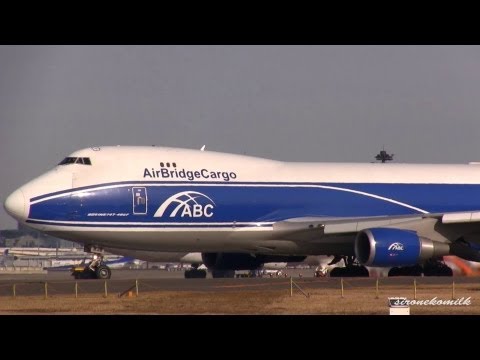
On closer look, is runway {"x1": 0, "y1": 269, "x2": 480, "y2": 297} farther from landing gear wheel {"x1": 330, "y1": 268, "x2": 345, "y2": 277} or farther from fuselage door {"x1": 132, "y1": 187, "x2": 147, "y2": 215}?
landing gear wheel {"x1": 330, "y1": 268, "x2": 345, "y2": 277}

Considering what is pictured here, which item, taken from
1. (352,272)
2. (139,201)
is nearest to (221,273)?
(352,272)

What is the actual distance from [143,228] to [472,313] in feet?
55.2

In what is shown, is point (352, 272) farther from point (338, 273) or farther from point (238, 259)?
point (238, 259)

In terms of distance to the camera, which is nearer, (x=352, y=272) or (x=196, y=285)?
(x=196, y=285)

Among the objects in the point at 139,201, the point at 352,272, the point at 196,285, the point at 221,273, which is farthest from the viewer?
the point at 221,273

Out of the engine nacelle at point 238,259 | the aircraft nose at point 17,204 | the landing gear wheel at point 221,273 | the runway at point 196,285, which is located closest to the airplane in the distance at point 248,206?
the aircraft nose at point 17,204

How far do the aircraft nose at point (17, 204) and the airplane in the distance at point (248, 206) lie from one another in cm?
4

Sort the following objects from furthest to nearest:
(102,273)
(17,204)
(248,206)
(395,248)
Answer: (102,273) < (248,206) < (395,248) < (17,204)

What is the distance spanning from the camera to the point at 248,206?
1703 inches

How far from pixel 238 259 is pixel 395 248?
10930 mm

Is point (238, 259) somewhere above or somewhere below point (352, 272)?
above

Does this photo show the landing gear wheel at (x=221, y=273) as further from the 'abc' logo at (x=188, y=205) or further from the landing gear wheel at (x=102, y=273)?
the 'abc' logo at (x=188, y=205)

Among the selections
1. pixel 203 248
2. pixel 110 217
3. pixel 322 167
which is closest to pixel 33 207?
pixel 110 217

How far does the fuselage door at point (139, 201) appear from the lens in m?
41.6
